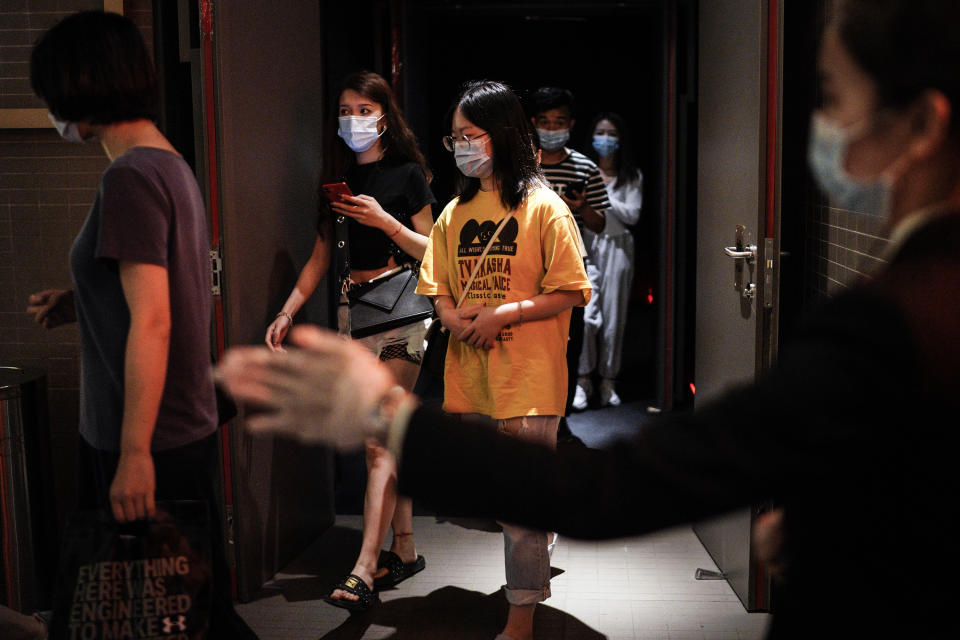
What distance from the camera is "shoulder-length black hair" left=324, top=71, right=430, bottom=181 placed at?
349 cm

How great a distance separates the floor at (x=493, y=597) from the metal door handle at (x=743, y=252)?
652 millimetres

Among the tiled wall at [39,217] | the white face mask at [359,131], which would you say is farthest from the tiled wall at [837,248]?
the tiled wall at [39,217]

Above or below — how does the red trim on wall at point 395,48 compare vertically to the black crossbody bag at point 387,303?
above

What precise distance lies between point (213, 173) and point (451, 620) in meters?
1.56

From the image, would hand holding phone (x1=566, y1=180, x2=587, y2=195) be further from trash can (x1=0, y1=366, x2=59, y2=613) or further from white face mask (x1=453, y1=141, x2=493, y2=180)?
trash can (x1=0, y1=366, x2=59, y2=613)

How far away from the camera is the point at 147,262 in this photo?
1.88 meters

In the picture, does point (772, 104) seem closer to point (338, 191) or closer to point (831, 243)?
point (831, 243)

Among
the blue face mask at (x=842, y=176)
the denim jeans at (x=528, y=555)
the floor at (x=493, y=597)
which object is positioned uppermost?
the blue face mask at (x=842, y=176)

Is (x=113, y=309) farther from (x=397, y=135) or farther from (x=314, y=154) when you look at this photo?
(x=314, y=154)

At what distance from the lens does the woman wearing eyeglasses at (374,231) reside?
339 cm

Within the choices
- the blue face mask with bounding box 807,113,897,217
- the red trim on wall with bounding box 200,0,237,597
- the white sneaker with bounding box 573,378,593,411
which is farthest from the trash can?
the white sneaker with bounding box 573,378,593,411

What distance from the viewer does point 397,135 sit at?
354cm

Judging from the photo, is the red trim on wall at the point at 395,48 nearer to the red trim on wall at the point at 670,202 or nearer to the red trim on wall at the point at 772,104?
A: the red trim on wall at the point at 670,202

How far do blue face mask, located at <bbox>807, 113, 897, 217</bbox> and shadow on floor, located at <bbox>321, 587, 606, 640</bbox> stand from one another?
2278 millimetres
